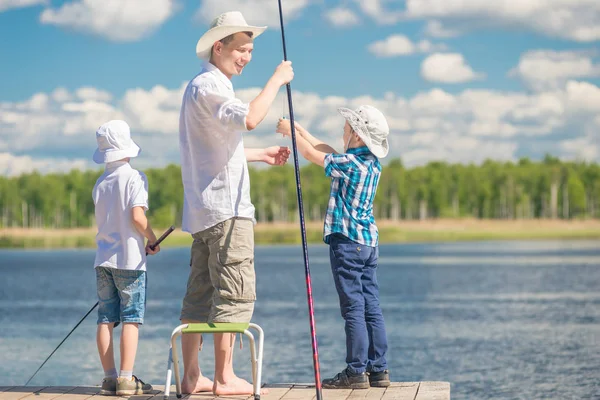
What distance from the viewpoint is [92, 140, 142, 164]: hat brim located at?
5.36 m

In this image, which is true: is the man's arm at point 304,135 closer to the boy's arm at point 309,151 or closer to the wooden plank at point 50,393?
the boy's arm at point 309,151

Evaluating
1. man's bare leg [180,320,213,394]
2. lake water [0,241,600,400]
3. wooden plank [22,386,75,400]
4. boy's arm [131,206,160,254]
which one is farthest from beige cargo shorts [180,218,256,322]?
lake water [0,241,600,400]

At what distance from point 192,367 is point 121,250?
0.73 metres

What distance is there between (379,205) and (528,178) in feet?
53.0

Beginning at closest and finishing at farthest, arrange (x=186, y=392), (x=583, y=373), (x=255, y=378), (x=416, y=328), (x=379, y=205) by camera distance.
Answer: (x=255, y=378)
(x=186, y=392)
(x=583, y=373)
(x=416, y=328)
(x=379, y=205)

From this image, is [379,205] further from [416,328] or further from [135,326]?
[135,326]

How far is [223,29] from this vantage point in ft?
15.9

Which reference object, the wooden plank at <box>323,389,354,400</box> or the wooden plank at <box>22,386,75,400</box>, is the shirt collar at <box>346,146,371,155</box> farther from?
the wooden plank at <box>22,386,75,400</box>

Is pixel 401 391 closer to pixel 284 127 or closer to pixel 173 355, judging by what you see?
pixel 173 355

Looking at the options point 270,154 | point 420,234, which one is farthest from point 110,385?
point 420,234

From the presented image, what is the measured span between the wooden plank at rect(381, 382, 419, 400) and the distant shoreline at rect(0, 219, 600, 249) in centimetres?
6845

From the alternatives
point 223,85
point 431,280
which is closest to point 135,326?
point 223,85

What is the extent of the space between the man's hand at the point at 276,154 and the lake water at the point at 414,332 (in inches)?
195

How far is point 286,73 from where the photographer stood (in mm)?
4785
